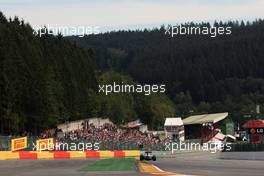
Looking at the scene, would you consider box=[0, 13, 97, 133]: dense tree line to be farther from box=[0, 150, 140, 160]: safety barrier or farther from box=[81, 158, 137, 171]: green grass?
box=[81, 158, 137, 171]: green grass

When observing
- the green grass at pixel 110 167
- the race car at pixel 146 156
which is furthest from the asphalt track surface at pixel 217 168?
the race car at pixel 146 156

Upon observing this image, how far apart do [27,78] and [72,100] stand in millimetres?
18744

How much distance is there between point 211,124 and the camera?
102m

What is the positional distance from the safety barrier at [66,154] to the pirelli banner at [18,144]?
373mm

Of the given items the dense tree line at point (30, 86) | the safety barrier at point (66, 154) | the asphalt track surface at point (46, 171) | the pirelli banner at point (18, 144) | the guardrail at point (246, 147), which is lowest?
the safety barrier at point (66, 154)

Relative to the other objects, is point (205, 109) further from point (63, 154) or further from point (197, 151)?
point (63, 154)

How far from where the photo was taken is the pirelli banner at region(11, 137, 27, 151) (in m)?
46.8

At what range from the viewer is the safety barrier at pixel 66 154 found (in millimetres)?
46928

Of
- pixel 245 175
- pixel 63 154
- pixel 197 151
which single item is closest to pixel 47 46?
pixel 197 151

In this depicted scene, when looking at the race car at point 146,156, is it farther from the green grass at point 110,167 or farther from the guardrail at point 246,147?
the green grass at point 110,167

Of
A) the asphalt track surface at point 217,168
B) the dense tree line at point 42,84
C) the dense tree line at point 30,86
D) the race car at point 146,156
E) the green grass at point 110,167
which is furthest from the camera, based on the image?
the dense tree line at point 42,84

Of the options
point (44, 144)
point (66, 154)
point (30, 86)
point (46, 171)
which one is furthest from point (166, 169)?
point (30, 86)

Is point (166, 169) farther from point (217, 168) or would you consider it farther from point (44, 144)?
point (44, 144)

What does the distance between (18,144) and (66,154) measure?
609 centimetres
